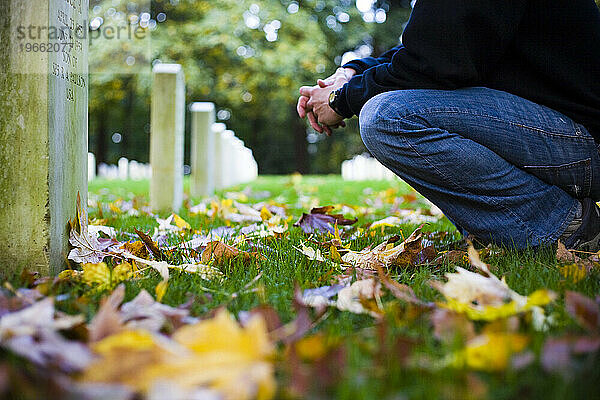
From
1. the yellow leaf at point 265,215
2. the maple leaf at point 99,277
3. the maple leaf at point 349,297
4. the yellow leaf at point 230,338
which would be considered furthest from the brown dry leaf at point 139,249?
the yellow leaf at point 265,215

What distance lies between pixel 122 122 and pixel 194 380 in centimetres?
2724

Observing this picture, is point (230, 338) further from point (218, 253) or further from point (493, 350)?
point (218, 253)

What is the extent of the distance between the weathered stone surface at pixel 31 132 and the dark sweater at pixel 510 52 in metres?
1.09

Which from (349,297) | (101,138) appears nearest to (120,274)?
(349,297)

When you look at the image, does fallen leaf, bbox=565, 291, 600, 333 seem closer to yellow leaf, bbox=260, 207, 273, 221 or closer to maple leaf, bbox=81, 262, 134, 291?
maple leaf, bbox=81, 262, 134, 291

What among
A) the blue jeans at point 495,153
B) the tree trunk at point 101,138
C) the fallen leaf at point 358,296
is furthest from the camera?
the tree trunk at point 101,138

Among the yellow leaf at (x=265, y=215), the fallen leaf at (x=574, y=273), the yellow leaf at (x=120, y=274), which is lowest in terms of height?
the yellow leaf at (x=265, y=215)

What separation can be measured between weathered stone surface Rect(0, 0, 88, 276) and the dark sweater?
109cm

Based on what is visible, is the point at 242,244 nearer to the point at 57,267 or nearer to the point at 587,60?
the point at 57,267

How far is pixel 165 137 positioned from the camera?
4.01 m

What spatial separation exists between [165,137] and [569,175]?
2.76 m

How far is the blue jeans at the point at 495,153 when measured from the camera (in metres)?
2.02

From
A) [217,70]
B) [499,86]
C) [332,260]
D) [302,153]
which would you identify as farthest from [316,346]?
[302,153]

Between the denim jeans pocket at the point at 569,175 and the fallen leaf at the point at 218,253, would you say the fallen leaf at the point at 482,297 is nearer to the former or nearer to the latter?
the fallen leaf at the point at 218,253
